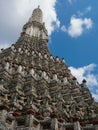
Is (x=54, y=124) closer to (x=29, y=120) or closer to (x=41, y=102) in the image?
(x=29, y=120)

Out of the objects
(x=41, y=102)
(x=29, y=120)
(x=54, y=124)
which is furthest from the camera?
(x=41, y=102)

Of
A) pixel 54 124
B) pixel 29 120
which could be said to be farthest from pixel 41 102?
pixel 29 120

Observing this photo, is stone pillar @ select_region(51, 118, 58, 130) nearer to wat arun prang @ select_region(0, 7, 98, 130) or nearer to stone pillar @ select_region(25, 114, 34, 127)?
wat arun prang @ select_region(0, 7, 98, 130)

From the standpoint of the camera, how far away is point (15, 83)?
998 inches

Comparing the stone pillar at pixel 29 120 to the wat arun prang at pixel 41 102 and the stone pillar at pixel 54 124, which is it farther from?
the stone pillar at pixel 54 124

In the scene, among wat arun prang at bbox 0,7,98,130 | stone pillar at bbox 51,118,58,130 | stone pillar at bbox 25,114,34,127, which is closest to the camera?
stone pillar at bbox 25,114,34,127

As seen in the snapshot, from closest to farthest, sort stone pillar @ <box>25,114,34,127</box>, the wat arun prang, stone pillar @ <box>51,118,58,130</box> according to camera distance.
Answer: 1. stone pillar @ <box>25,114,34,127</box>
2. stone pillar @ <box>51,118,58,130</box>
3. the wat arun prang

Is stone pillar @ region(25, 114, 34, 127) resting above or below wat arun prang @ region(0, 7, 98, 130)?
below

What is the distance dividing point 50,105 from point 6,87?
4578 millimetres

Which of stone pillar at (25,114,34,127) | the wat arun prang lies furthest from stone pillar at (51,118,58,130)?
stone pillar at (25,114,34,127)

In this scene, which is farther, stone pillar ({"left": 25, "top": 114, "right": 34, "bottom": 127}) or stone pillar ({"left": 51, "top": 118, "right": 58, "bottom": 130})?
stone pillar ({"left": 51, "top": 118, "right": 58, "bottom": 130})

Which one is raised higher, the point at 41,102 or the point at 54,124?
the point at 41,102

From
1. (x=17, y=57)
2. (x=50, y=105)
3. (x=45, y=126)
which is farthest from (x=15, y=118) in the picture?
(x=17, y=57)

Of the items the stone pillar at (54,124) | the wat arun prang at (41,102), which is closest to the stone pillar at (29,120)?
the wat arun prang at (41,102)
